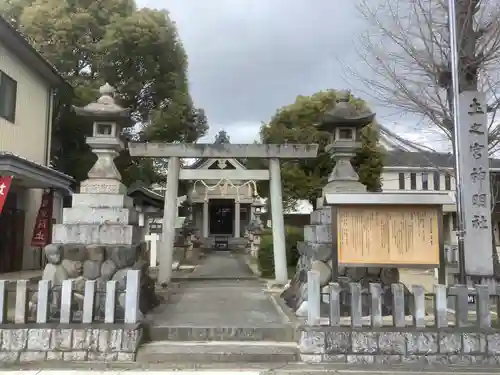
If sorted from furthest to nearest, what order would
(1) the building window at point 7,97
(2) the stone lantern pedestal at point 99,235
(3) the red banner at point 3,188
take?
(1) the building window at point 7,97 → (3) the red banner at point 3,188 → (2) the stone lantern pedestal at point 99,235

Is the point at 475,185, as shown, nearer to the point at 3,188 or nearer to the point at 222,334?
the point at 222,334

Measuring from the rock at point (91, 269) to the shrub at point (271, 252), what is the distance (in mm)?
9705

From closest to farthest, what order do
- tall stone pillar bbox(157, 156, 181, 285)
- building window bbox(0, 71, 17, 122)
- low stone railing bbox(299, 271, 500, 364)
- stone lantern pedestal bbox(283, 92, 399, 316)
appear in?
low stone railing bbox(299, 271, 500, 364), stone lantern pedestal bbox(283, 92, 399, 316), tall stone pillar bbox(157, 156, 181, 285), building window bbox(0, 71, 17, 122)

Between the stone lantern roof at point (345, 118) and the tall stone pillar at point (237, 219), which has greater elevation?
the stone lantern roof at point (345, 118)

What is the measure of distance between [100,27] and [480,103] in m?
16.7

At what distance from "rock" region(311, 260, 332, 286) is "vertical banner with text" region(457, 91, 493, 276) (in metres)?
2.99

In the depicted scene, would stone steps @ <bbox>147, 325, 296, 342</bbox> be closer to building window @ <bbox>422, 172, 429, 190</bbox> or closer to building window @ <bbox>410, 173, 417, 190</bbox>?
building window @ <bbox>410, 173, 417, 190</bbox>

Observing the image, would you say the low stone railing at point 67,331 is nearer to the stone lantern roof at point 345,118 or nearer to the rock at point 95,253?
the rock at point 95,253

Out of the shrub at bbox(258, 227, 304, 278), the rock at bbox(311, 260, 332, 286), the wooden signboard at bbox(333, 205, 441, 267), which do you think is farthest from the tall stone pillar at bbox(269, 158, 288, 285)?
the wooden signboard at bbox(333, 205, 441, 267)

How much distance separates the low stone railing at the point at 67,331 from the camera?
21.4 ft

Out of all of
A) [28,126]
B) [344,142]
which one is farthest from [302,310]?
[28,126]

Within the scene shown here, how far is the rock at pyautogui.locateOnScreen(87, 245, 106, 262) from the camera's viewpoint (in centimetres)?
826

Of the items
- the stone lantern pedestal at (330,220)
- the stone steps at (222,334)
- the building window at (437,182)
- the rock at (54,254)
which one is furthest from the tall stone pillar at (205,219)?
the stone steps at (222,334)

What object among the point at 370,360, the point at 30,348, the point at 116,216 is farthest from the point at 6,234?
the point at 370,360
